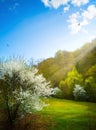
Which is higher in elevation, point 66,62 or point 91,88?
point 66,62

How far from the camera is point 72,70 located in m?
68.4

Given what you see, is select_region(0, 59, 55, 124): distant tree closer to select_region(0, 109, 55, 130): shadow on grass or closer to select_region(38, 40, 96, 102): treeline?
select_region(0, 109, 55, 130): shadow on grass

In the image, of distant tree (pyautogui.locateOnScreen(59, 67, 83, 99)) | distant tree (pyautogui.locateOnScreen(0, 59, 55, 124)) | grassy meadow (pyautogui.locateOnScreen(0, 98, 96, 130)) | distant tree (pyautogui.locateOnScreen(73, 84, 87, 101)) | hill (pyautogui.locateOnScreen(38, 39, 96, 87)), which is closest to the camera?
distant tree (pyautogui.locateOnScreen(0, 59, 55, 124))

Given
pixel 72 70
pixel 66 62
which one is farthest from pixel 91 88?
pixel 66 62

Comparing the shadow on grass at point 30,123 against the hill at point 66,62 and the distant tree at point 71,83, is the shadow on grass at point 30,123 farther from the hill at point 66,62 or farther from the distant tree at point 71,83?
the hill at point 66,62

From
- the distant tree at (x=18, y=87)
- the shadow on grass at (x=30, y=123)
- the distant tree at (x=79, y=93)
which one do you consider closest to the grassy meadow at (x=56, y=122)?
the shadow on grass at (x=30, y=123)

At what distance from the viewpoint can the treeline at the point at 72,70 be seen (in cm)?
5866

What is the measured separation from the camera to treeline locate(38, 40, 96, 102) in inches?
2310

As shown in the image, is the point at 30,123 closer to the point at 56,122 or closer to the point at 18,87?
the point at 56,122

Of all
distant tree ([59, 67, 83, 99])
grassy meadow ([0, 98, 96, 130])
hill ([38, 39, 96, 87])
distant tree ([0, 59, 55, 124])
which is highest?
hill ([38, 39, 96, 87])

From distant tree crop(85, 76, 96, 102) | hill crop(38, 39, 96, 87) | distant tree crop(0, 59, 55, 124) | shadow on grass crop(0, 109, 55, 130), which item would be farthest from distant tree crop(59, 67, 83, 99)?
distant tree crop(0, 59, 55, 124)

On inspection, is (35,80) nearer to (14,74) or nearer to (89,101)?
(14,74)

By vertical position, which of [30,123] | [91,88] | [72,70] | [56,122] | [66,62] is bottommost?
[56,122]

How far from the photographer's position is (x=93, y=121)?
3494cm
